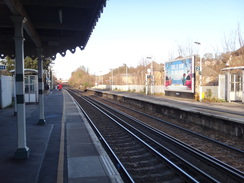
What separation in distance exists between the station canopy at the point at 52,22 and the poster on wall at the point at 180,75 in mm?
20982

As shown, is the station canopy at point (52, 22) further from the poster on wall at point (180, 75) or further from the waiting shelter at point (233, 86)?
the poster on wall at point (180, 75)

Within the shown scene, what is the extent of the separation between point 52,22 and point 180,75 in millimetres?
26295

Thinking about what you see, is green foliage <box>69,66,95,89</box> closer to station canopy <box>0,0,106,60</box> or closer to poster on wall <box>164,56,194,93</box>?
poster on wall <box>164,56,194,93</box>

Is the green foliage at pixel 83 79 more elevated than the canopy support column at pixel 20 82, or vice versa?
the green foliage at pixel 83 79

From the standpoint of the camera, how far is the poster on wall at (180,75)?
31686 mm

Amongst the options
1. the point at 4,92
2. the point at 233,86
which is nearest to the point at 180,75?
the point at 233,86

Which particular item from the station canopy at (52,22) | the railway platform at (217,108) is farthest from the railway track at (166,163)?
the station canopy at (52,22)

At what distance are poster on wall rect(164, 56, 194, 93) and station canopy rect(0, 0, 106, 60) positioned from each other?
20982 millimetres

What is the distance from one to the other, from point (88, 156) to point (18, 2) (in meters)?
4.26

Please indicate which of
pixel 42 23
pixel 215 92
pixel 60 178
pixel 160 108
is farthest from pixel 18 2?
pixel 215 92

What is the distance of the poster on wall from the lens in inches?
1247

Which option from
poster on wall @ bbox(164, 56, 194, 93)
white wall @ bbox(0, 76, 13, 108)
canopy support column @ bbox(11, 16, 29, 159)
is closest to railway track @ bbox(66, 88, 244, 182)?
canopy support column @ bbox(11, 16, 29, 159)

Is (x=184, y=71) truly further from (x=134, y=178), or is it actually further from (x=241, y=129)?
(x=134, y=178)

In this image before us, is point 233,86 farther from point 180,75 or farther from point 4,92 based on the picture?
point 4,92
